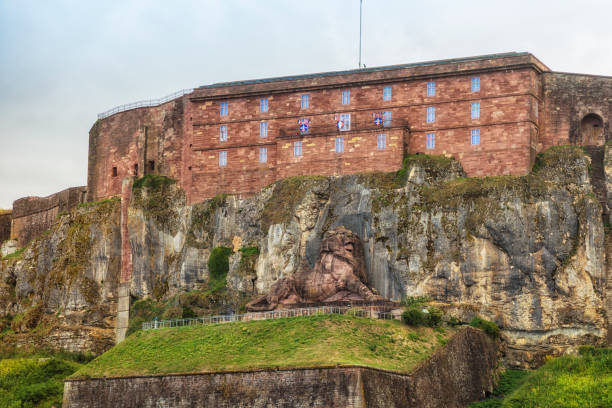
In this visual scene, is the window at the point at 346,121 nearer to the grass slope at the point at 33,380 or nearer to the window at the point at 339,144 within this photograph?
the window at the point at 339,144

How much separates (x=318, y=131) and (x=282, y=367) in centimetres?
2793

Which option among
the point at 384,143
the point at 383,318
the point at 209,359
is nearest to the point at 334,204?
the point at 384,143

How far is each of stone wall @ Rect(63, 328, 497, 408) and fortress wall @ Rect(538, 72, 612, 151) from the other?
17.7 metres

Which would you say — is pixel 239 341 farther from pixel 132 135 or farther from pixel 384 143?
pixel 132 135

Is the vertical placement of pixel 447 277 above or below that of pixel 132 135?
below

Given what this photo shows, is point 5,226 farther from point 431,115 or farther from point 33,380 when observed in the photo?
point 431,115

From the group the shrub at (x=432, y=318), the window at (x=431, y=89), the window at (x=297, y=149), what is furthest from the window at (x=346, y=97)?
the shrub at (x=432, y=318)

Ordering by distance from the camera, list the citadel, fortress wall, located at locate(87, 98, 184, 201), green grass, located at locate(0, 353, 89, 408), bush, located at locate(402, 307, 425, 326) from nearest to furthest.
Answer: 1. the citadel
2. bush, located at locate(402, 307, 425, 326)
3. green grass, located at locate(0, 353, 89, 408)
4. fortress wall, located at locate(87, 98, 184, 201)

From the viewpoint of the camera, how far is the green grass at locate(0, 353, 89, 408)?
82.6m

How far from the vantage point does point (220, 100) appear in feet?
316

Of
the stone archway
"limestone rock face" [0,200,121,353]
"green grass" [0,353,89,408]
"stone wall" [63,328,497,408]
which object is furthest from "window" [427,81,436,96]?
"green grass" [0,353,89,408]

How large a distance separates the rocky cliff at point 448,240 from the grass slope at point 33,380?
9730 mm

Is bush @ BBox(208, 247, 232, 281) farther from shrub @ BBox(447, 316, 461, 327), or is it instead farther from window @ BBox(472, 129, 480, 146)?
window @ BBox(472, 129, 480, 146)

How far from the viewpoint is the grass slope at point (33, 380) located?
3253 inches
